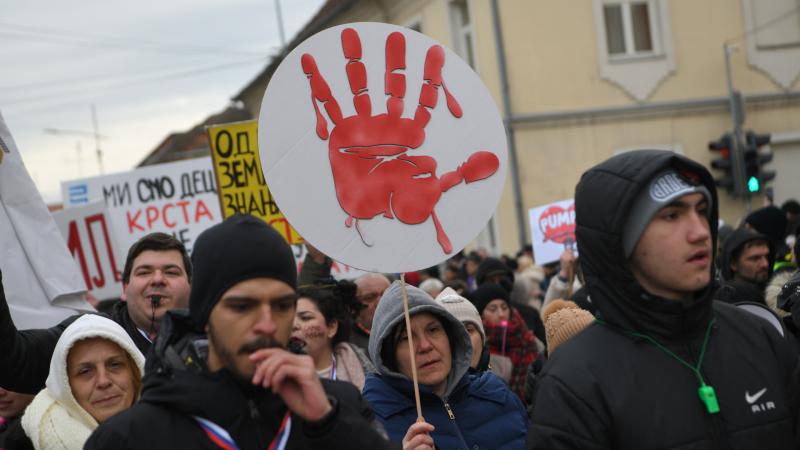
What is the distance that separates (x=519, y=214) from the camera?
2261cm

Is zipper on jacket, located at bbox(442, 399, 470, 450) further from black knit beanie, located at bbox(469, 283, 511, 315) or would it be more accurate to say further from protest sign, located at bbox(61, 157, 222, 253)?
protest sign, located at bbox(61, 157, 222, 253)

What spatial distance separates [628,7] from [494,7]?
273cm

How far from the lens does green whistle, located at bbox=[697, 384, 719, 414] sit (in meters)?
3.11

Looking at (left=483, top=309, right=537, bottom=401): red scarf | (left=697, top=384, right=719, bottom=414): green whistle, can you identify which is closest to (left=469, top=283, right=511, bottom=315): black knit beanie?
(left=483, top=309, right=537, bottom=401): red scarf

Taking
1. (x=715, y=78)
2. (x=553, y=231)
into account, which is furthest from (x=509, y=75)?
(x=553, y=231)

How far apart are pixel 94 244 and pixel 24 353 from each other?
5.88 meters

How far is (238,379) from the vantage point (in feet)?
9.49

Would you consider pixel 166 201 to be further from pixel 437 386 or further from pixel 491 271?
pixel 437 386

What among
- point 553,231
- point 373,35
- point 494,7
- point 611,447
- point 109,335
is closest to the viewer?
point 611,447

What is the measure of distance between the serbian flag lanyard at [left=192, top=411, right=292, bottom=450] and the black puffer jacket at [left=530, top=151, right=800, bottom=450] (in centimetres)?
70

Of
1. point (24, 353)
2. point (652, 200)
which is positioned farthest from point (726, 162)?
point (652, 200)

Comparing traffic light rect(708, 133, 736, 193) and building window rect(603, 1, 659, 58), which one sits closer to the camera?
traffic light rect(708, 133, 736, 193)

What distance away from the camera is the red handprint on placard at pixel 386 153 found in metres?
4.63

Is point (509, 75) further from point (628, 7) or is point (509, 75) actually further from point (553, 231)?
point (553, 231)
